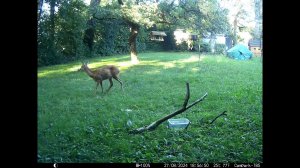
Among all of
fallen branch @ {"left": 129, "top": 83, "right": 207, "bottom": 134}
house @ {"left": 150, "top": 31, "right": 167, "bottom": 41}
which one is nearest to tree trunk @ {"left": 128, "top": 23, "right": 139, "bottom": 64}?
house @ {"left": 150, "top": 31, "right": 167, "bottom": 41}

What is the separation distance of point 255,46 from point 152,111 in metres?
1.34

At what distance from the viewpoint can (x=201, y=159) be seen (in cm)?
384

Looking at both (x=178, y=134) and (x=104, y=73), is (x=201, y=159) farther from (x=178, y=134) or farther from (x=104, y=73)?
(x=104, y=73)

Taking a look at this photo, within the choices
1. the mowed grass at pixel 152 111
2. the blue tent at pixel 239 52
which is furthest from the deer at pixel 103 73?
the blue tent at pixel 239 52

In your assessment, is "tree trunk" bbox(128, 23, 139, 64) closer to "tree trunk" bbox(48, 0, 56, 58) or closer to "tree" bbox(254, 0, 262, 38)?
"tree trunk" bbox(48, 0, 56, 58)

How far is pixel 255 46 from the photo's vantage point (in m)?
4.11

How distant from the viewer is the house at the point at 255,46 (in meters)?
4.04

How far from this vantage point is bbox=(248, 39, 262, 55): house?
13.3ft

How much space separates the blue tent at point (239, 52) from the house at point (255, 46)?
0.06m

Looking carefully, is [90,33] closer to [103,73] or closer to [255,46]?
[103,73]

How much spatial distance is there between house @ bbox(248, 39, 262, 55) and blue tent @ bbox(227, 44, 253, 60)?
2.2 inches

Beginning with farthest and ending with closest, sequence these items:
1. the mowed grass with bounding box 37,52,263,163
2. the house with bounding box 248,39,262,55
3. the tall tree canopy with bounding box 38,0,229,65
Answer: the tall tree canopy with bounding box 38,0,229,65
the house with bounding box 248,39,262,55
the mowed grass with bounding box 37,52,263,163

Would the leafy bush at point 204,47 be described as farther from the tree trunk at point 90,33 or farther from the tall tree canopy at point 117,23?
the tree trunk at point 90,33
